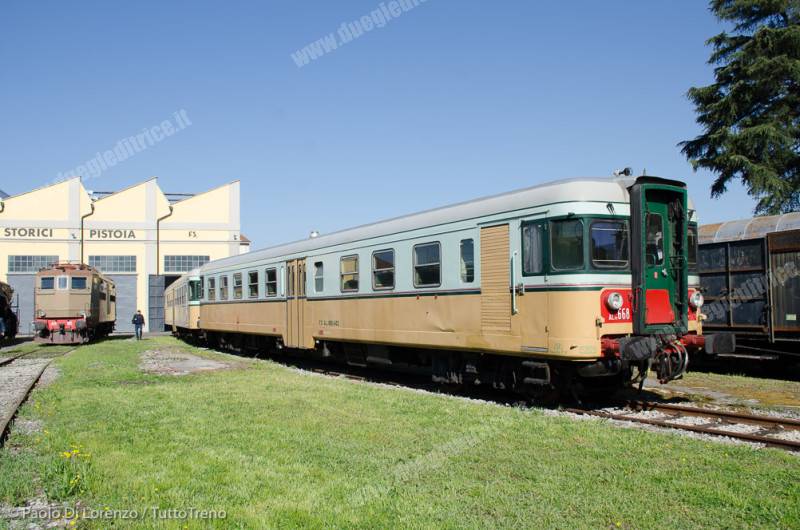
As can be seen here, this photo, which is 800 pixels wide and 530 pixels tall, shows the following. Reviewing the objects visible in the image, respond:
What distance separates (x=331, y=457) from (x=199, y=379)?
7.82m

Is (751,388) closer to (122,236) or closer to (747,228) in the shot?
(747,228)

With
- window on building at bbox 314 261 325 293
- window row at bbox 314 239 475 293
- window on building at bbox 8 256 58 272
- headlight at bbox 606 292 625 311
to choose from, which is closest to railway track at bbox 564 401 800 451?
headlight at bbox 606 292 625 311

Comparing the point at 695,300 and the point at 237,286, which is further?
the point at 237,286

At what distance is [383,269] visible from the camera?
1287 cm

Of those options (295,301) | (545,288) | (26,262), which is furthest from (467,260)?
(26,262)

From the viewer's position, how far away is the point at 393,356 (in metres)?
13.2

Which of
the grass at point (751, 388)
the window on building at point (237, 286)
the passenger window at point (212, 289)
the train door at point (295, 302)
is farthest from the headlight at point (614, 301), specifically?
the passenger window at point (212, 289)

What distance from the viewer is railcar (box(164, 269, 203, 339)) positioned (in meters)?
25.2

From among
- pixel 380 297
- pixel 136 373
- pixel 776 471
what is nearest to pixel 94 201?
pixel 136 373

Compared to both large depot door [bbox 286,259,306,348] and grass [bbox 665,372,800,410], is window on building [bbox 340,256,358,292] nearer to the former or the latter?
large depot door [bbox 286,259,306,348]

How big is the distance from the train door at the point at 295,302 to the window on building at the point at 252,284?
8.06 feet

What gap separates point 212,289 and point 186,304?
178 inches

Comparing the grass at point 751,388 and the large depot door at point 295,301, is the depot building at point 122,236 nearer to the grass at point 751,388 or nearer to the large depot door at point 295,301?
the large depot door at point 295,301

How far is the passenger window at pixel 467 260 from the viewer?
417 inches
